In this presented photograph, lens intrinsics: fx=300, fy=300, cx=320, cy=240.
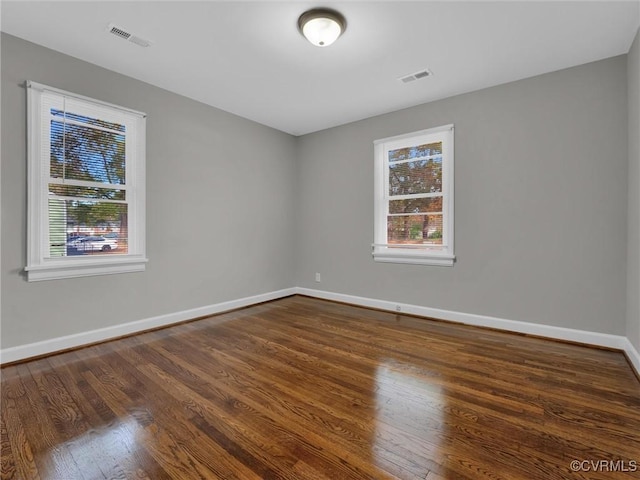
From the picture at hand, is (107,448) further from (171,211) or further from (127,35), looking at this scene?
(127,35)

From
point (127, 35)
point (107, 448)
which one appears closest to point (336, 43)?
point (127, 35)

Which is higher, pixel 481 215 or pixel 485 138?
pixel 485 138

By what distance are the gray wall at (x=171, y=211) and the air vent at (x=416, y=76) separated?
2.30 meters

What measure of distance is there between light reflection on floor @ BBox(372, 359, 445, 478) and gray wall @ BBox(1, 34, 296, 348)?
2.65 m

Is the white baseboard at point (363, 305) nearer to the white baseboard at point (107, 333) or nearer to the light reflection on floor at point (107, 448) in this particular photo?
the white baseboard at point (107, 333)

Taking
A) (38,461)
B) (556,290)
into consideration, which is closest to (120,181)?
(38,461)

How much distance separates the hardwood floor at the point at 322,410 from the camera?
142 centimetres

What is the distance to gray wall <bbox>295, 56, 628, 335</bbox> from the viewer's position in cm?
284

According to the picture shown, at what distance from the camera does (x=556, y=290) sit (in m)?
3.08

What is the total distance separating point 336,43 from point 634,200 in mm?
2886

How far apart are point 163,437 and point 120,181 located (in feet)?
8.68

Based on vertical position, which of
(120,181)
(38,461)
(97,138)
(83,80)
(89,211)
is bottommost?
(38,461)

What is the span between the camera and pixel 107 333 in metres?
3.07

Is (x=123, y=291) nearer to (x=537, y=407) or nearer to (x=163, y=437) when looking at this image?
(x=163, y=437)
